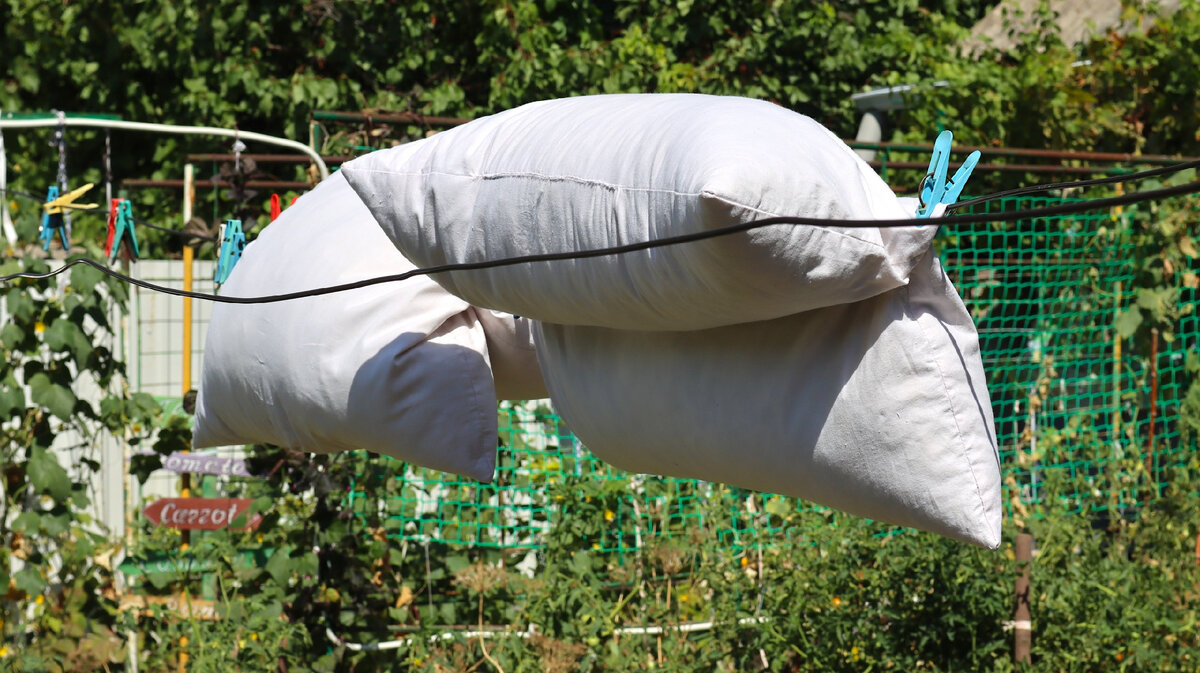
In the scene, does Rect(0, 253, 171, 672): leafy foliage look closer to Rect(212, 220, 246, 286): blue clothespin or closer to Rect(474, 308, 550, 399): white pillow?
Rect(212, 220, 246, 286): blue clothespin

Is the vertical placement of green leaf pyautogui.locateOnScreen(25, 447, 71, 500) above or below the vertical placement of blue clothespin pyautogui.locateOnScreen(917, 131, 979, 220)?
below

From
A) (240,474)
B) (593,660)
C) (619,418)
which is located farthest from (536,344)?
(240,474)

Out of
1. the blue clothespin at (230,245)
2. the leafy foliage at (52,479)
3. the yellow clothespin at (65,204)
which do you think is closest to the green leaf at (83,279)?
the leafy foliage at (52,479)

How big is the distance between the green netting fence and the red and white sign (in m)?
0.35

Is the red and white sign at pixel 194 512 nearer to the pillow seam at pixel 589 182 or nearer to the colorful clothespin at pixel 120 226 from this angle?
the colorful clothespin at pixel 120 226

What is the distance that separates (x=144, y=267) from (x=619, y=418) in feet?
12.5

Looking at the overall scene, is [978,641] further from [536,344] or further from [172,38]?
[172,38]

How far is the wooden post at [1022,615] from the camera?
9.99 feet

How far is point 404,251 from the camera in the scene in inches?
64.7

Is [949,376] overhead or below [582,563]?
overhead

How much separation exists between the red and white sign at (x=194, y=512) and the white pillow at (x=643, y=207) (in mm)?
2060

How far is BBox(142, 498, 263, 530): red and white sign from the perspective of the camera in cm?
345

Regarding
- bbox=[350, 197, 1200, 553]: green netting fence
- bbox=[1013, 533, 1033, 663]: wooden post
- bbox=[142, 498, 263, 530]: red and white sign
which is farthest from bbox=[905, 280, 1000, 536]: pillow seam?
bbox=[142, 498, 263, 530]: red and white sign

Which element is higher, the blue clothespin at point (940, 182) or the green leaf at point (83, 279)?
the blue clothespin at point (940, 182)
